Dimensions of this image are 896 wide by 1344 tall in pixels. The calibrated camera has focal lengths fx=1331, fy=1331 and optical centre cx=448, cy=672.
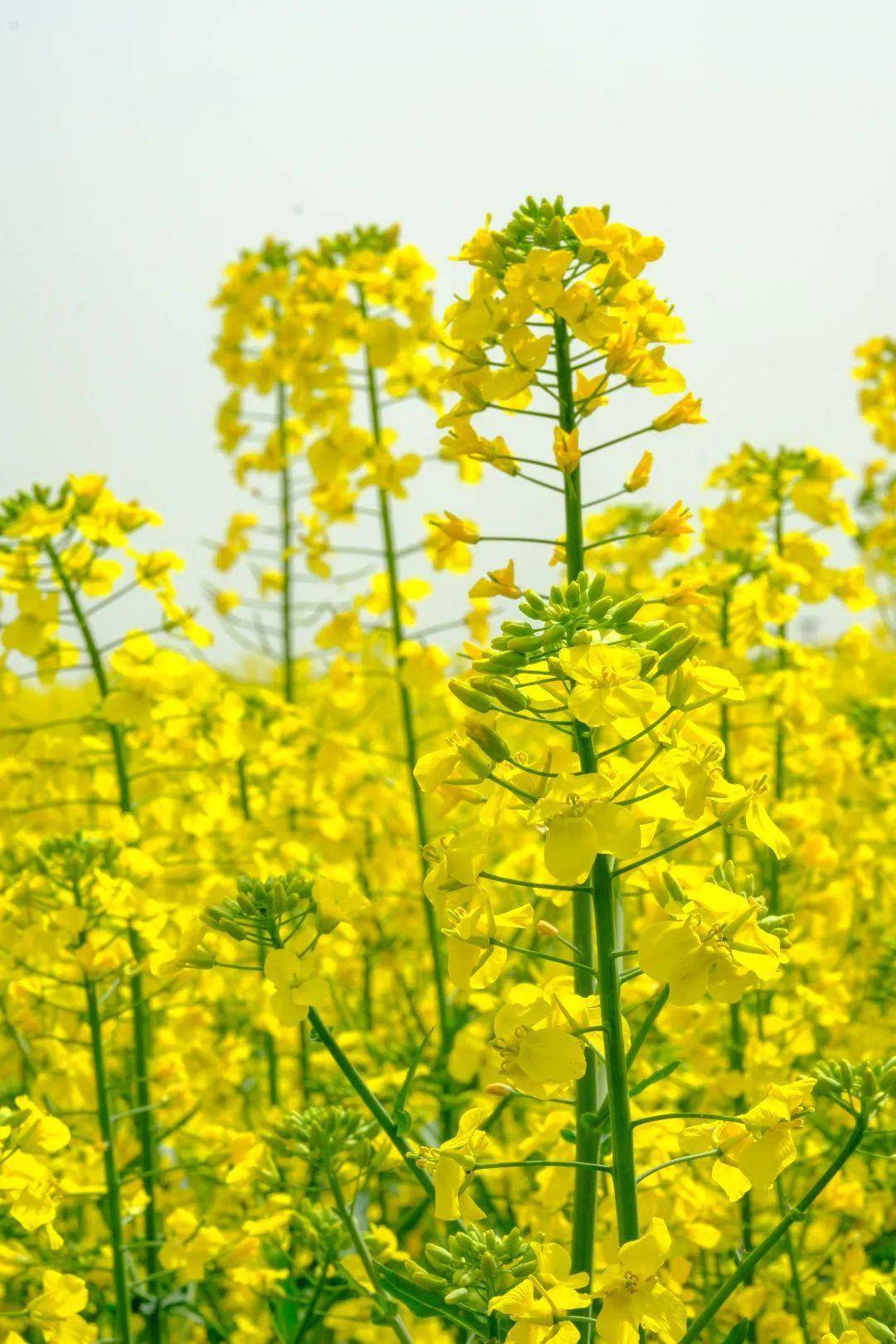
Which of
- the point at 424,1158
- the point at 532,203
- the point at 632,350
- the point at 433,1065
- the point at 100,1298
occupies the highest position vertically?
the point at 532,203

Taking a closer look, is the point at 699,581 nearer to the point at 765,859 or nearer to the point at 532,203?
the point at 532,203

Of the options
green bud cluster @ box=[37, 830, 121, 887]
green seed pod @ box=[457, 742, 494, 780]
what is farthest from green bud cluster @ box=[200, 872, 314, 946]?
green bud cluster @ box=[37, 830, 121, 887]

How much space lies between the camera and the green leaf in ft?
4.49

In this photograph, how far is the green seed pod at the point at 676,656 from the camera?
4.17 feet

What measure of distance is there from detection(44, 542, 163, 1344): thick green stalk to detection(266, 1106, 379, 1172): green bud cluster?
0.70m

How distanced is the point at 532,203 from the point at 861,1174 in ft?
6.82

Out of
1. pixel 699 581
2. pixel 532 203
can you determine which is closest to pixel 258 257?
pixel 532 203

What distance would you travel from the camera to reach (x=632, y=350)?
1.78 metres

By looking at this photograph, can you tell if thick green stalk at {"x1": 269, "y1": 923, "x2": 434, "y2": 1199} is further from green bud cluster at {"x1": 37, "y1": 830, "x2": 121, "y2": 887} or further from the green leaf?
green bud cluster at {"x1": 37, "y1": 830, "x2": 121, "y2": 887}

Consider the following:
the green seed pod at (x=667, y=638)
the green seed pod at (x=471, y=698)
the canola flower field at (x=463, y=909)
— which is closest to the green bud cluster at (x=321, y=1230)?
the canola flower field at (x=463, y=909)

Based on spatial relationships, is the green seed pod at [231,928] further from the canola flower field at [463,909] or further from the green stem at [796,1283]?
the green stem at [796,1283]

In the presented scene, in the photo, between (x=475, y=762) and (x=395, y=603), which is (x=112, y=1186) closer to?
(x=475, y=762)

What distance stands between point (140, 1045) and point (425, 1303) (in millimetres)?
1424

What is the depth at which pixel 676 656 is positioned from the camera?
1270 millimetres
